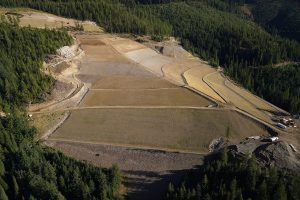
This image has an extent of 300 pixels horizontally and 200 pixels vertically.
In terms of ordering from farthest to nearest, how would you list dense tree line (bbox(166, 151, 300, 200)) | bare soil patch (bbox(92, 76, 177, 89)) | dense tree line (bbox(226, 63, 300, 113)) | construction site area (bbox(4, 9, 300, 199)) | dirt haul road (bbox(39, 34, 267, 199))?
dense tree line (bbox(226, 63, 300, 113)) < bare soil patch (bbox(92, 76, 177, 89)) < dirt haul road (bbox(39, 34, 267, 199)) < construction site area (bbox(4, 9, 300, 199)) < dense tree line (bbox(166, 151, 300, 200))

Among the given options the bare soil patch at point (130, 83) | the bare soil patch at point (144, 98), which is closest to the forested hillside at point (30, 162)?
the bare soil patch at point (144, 98)

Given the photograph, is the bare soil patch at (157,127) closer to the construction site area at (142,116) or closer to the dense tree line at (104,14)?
the construction site area at (142,116)

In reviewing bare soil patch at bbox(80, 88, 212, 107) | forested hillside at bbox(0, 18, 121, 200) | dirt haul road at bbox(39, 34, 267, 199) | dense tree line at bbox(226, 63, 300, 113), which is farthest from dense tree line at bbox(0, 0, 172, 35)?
forested hillside at bbox(0, 18, 121, 200)

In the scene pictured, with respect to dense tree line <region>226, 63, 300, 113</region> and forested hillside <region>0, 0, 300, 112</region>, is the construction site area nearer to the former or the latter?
dense tree line <region>226, 63, 300, 113</region>

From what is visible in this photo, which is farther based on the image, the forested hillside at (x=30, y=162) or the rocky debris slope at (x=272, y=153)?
the rocky debris slope at (x=272, y=153)

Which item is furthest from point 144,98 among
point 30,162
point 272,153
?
point 30,162

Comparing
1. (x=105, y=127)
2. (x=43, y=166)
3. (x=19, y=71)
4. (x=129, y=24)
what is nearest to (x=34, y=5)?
(x=129, y=24)

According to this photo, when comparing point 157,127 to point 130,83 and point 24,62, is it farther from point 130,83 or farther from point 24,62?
point 24,62
